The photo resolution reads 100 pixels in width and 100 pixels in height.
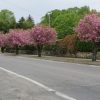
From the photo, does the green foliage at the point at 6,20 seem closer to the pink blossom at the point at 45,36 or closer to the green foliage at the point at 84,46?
the pink blossom at the point at 45,36

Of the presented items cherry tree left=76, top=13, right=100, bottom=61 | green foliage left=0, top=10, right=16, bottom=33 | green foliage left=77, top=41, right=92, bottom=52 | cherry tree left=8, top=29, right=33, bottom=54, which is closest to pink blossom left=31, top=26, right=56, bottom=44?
green foliage left=77, top=41, right=92, bottom=52

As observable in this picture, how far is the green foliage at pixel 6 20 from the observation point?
153 meters

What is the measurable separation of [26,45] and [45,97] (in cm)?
7892

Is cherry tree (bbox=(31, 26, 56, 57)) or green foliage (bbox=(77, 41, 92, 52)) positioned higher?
cherry tree (bbox=(31, 26, 56, 57))

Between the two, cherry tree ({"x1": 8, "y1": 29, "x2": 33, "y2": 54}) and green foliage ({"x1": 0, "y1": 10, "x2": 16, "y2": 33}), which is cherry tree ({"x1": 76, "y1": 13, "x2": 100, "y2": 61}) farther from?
green foliage ({"x1": 0, "y1": 10, "x2": 16, "y2": 33})

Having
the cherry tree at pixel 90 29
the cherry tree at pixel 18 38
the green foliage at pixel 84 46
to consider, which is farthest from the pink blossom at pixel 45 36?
the cherry tree at pixel 90 29

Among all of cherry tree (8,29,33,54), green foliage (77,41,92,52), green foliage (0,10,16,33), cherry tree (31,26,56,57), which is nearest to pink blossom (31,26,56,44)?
cherry tree (31,26,56,57)

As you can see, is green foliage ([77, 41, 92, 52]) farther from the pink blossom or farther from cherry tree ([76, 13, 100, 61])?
cherry tree ([76, 13, 100, 61])

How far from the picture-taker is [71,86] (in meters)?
18.2

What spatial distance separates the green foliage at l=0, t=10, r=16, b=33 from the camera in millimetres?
152625

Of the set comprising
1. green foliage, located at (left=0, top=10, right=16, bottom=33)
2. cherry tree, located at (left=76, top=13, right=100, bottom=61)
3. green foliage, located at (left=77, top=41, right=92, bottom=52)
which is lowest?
green foliage, located at (left=77, top=41, right=92, bottom=52)

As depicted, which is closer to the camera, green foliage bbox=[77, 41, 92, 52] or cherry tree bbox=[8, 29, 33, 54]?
green foliage bbox=[77, 41, 92, 52]

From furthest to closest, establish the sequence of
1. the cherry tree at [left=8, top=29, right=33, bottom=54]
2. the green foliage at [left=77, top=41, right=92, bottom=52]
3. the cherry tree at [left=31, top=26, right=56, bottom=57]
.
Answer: the cherry tree at [left=8, top=29, right=33, bottom=54], the cherry tree at [left=31, top=26, right=56, bottom=57], the green foliage at [left=77, top=41, right=92, bottom=52]

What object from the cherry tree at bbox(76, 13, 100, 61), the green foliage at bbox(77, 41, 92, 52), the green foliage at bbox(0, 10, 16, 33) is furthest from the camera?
the green foliage at bbox(0, 10, 16, 33)
